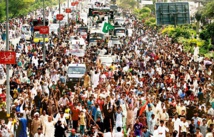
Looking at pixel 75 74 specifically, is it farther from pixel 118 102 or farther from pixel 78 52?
pixel 78 52

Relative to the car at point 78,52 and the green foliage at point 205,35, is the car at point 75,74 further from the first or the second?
the green foliage at point 205,35

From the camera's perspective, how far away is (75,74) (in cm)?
3062

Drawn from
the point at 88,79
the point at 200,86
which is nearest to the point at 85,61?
the point at 88,79

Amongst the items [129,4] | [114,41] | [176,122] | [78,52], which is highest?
[129,4]

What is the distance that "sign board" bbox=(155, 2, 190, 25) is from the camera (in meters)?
53.5

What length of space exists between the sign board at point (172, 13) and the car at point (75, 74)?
2307 cm

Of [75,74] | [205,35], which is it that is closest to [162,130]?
[75,74]

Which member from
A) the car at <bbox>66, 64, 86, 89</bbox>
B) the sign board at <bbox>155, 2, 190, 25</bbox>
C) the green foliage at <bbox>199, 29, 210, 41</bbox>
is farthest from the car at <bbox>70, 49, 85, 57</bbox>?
the green foliage at <bbox>199, 29, 210, 41</bbox>

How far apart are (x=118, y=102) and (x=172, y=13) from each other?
107ft

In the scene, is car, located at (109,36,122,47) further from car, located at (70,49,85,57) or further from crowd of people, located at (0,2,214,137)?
crowd of people, located at (0,2,214,137)

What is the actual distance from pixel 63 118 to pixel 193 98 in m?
5.94

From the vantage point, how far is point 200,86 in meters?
24.8

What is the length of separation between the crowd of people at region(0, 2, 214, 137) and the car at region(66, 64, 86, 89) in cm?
50

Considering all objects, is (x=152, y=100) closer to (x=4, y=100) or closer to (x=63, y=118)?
(x=63, y=118)
